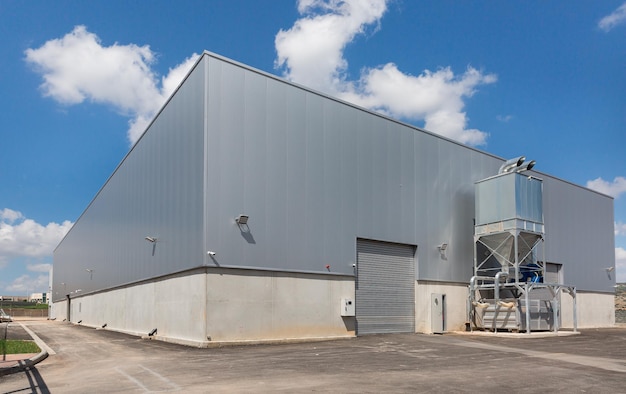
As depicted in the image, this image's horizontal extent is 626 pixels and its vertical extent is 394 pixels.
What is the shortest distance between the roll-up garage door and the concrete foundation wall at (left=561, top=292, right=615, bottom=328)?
14828 mm

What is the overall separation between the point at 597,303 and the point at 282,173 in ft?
97.5

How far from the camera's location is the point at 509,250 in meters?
28.0

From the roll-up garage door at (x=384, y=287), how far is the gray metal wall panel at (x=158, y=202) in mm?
8082

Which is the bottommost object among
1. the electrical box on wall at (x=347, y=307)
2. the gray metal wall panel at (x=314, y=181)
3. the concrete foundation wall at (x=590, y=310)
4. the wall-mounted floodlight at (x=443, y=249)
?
the concrete foundation wall at (x=590, y=310)

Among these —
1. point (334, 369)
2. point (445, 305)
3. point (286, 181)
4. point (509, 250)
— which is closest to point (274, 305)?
point (286, 181)

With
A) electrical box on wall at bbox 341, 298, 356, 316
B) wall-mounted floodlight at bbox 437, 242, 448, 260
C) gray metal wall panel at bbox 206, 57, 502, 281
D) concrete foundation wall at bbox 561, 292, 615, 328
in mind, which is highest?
gray metal wall panel at bbox 206, 57, 502, 281

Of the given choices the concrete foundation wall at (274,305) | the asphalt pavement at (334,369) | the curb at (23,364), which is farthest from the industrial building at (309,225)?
the curb at (23,364)

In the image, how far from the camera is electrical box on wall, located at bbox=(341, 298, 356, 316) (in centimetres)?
2284

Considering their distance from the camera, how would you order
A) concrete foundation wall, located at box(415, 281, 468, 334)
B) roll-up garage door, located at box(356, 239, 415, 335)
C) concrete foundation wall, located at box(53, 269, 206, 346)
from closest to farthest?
concrete foundation wall, located at box(53, 269, 206, 346)
roll-up garage door, located at box(356, 239, 415, 335)
concrete foundation wall, located at box(415, 281, 468, 334)

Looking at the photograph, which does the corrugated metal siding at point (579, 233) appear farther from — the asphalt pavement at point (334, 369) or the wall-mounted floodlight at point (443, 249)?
the asphalt pavement at point (334, 369)

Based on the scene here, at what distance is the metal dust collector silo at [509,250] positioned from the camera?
2686cm

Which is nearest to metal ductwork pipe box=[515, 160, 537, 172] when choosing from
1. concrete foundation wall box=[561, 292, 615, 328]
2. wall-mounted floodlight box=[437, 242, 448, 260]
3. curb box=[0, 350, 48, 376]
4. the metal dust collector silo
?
the metal dust collector silo

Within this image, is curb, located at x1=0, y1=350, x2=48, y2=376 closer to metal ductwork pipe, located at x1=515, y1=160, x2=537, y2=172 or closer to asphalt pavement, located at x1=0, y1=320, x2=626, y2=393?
asphalt pavement, located at x1=0, y1=320, x2=626, y2=393

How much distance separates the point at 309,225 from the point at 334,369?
974cm
